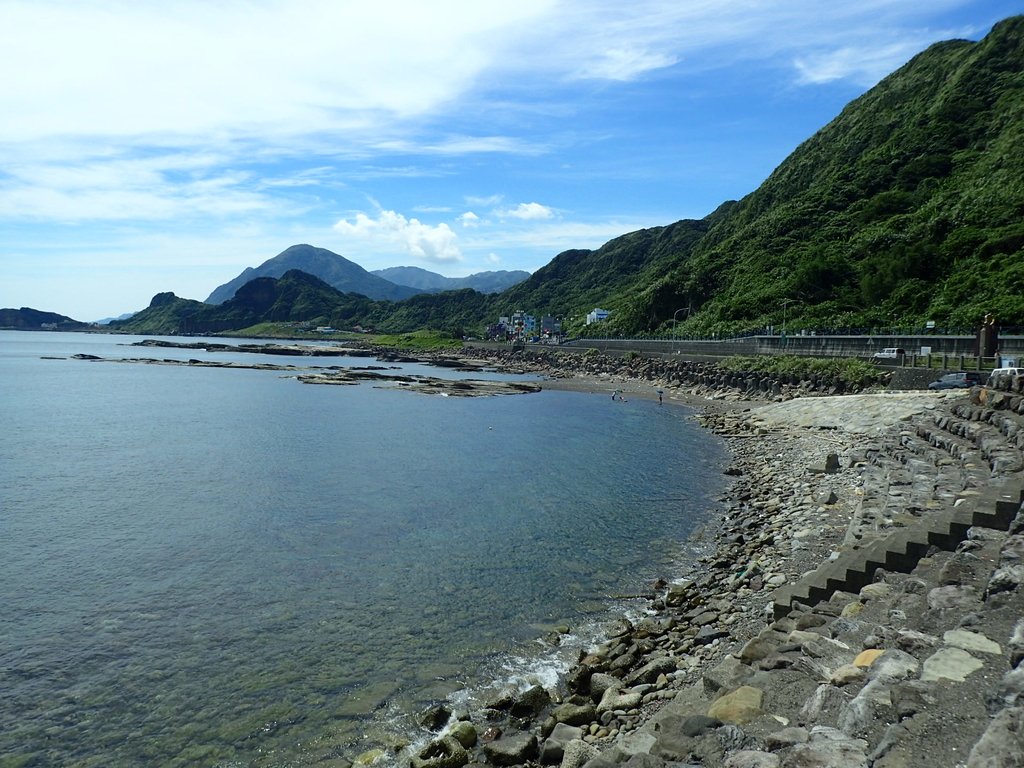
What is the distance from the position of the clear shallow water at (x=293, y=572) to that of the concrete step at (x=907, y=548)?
5878mm

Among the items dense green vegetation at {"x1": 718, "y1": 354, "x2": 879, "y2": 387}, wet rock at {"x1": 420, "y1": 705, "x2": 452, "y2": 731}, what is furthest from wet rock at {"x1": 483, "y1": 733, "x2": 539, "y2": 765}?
dense green vegetation at {"x1": 718, "y1": 354, "x2": 879, "y2": 387}

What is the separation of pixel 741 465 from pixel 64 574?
101 ft

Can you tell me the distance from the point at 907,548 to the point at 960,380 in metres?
34.3

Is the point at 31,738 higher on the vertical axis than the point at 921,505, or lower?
lower

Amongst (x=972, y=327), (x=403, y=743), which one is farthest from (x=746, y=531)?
(x=972, y=327)

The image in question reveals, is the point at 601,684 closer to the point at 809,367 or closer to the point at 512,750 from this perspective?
the point at 512,750

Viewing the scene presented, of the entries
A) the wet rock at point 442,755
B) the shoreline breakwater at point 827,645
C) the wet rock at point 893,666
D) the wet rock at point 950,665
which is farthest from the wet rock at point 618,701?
the wet rock at point 950,665

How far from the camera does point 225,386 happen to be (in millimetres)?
89250

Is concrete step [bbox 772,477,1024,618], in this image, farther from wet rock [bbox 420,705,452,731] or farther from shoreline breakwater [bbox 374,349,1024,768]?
wet rock [bbox 420,705,452,731]

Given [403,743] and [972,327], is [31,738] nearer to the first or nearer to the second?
[403,743]

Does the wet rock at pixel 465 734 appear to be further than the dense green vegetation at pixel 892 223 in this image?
No

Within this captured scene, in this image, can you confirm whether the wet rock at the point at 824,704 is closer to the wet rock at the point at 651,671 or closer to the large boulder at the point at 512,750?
the large boulder at the point at 512,750

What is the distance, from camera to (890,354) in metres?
54.8

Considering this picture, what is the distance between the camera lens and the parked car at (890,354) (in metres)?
54.2
